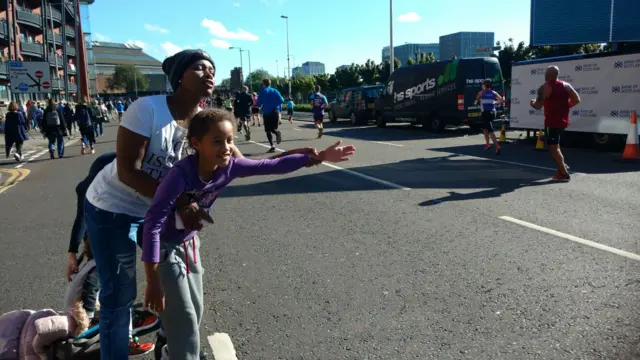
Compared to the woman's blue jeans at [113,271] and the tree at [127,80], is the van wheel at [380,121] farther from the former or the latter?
the tree at [127,80]

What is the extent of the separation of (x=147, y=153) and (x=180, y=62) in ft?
1.57

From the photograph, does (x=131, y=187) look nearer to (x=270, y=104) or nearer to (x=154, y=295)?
(x=154, y=295)

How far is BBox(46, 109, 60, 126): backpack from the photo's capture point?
14617 mm

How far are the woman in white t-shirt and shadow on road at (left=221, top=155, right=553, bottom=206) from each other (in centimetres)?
499

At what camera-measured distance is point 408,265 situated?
4578 mm

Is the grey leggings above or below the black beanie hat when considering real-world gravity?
below

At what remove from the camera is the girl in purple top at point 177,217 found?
7.29 ft

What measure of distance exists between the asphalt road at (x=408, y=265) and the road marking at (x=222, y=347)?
6cm

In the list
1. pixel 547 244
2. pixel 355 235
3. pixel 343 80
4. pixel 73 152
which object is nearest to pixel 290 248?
pixel 355 235

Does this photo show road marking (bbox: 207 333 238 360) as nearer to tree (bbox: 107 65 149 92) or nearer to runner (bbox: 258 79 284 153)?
runner (bbox: 258 79 284 153)

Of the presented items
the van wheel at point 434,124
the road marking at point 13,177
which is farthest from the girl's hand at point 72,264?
the van wheel at point 434,124

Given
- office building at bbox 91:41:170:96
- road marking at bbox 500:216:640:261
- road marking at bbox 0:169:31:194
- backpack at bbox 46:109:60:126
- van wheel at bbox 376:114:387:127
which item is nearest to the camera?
road marking at bbox 500:216:640:261

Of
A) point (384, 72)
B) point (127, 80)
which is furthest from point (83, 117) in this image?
point (127, 80)

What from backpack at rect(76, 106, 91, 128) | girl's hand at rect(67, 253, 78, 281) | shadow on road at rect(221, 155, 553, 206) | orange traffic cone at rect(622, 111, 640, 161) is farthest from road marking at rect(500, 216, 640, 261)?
backpack at rect(76, 106, 91, 128)
